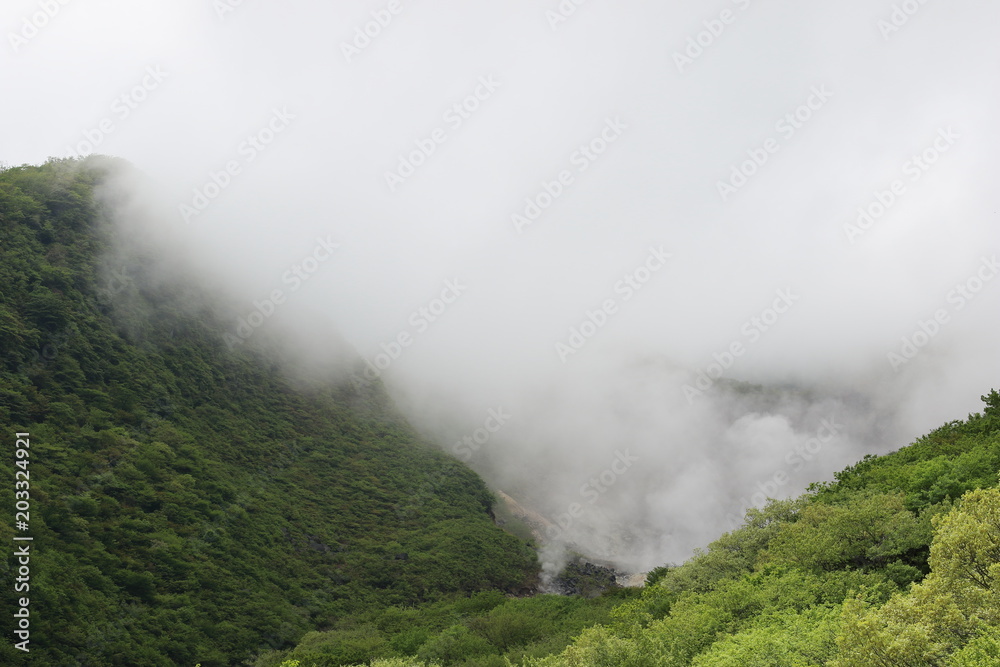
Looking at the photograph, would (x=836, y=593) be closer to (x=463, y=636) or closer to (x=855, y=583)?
(x=855, y=583)

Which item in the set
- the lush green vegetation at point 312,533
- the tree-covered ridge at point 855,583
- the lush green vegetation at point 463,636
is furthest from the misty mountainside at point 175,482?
the tree-covered ridge at point 855,583

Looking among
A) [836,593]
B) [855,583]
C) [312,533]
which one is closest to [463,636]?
[836,593]

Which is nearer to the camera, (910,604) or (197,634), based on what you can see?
(910,604)


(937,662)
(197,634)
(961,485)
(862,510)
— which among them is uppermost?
(961,485)

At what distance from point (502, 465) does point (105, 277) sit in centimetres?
12414

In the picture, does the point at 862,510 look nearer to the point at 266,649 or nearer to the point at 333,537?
the point at 266,649

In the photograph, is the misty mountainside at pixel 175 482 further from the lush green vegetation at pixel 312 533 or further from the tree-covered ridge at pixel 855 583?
the tree-covered ridge at pixel 855 583

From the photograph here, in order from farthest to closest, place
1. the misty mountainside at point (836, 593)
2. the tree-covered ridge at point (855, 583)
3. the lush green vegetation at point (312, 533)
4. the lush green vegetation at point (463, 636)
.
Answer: the lush green vegetation at point (463, 636), the lush green vegetation at point (312, 533), the misty mountainside at point (836, 593), the tree-covered ridge at point (855, 583)

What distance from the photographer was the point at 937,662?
14.9m

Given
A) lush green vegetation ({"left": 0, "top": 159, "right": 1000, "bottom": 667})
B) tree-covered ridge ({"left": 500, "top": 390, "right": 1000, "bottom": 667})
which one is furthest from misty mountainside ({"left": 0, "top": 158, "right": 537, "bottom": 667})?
tree-covered ridge ({"left": 500, "top": 390, "right": 1000, "bottom": 667})

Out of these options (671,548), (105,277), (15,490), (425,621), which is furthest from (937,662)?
(671,548)

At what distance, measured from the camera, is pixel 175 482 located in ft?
233

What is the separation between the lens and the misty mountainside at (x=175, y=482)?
55.3m

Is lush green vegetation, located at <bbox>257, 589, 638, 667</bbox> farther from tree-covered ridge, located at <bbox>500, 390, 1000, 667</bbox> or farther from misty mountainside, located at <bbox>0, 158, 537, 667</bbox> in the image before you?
misty mountainside, located at <bbox>0, 158, 537, 667</bbox>
